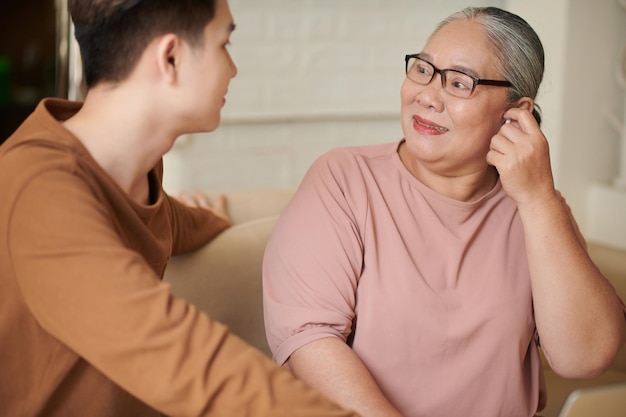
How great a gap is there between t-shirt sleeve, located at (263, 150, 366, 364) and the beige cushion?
0.76 ft

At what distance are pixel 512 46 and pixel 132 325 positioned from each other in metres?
1.01

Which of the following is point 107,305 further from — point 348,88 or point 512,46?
point 348,88

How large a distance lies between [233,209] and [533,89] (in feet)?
2.38

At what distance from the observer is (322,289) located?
5.26 ft

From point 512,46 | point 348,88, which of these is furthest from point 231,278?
point 348,88

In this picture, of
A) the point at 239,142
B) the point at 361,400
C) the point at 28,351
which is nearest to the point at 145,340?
the point at 28,351

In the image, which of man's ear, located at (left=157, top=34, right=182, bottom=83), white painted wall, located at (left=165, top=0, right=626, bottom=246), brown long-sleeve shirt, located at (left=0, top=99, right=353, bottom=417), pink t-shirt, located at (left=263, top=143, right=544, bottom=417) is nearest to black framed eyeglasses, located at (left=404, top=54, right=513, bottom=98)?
pink t-shirt, located at (left=263, top=143, right=544, bottom=417)

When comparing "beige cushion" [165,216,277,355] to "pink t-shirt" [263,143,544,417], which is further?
"beige cushion" [165,216,277,355]

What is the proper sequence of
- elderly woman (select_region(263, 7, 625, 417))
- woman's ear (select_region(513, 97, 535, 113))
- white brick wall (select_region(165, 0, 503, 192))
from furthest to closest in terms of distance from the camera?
white brick wall (select_region(165, 0, 503, 192)), woman's ear (select_region(513, 97, 535, 113)), elderly woman (select_region(263, 7, 625, 417))

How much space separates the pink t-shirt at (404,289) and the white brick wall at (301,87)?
4.59ft

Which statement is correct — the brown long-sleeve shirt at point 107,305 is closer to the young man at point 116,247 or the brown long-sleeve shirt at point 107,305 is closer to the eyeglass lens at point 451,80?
the young man at point 116,247

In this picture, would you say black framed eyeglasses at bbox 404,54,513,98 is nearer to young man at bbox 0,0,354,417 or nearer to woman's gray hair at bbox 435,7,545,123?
woman's gray hair at bbox 435,7,545,123

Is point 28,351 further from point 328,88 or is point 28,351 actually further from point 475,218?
point 328,88

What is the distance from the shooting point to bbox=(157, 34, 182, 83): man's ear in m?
1.19
